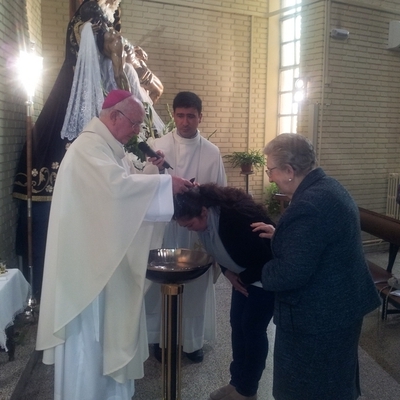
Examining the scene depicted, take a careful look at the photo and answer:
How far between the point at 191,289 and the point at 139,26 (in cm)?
531

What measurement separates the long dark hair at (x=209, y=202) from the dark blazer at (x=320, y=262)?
0.47 meters

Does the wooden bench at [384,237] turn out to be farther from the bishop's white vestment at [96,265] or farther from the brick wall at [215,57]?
the brick wall at [215,57]

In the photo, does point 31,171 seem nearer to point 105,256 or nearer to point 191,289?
point 191,289

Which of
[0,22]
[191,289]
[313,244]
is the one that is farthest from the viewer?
[0,22]

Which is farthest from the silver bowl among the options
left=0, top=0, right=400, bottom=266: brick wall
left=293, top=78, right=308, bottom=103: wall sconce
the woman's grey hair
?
left=293, top=78, right=308, bottom=103: wall sconce

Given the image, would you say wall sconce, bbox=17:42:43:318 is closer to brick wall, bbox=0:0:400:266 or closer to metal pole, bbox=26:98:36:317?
metal pole, bbox=26:98:36:317

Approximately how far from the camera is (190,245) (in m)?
3.58

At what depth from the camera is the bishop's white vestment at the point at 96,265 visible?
2.43 m

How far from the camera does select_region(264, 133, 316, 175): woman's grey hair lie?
80.0 inches

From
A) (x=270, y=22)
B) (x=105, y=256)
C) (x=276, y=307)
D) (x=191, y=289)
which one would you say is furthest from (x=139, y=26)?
(x=276, y=307)

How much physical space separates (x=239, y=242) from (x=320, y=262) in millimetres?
586

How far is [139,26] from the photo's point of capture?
7289mm

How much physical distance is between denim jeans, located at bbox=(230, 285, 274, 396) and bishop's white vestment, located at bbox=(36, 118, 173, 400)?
0.63 m

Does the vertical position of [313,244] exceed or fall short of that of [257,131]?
it falls short
